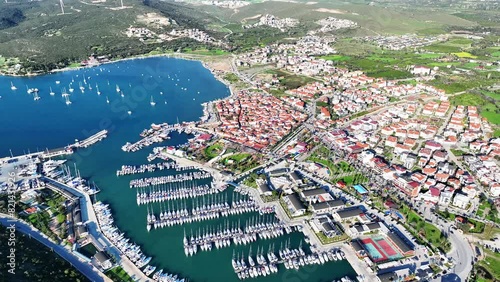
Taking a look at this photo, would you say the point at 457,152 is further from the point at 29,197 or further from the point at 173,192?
the point at 29,197

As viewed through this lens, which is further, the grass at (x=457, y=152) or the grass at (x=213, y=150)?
the grass at (x=457, y=152)

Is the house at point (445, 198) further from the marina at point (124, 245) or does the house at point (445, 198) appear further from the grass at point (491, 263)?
the marina at point (124, 245)

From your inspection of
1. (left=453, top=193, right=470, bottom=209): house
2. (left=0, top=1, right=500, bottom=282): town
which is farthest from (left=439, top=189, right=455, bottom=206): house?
(left=453, top=193, right=470, bottom=209): house

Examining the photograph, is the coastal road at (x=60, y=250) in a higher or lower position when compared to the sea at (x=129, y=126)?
higher

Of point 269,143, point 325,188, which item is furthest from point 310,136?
point 325,188

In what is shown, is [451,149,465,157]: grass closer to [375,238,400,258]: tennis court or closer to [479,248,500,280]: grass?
[479,248,500,280]: grass

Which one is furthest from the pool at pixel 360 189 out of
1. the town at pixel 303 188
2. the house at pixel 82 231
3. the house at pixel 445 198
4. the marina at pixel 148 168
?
the house at pixel 82 231
